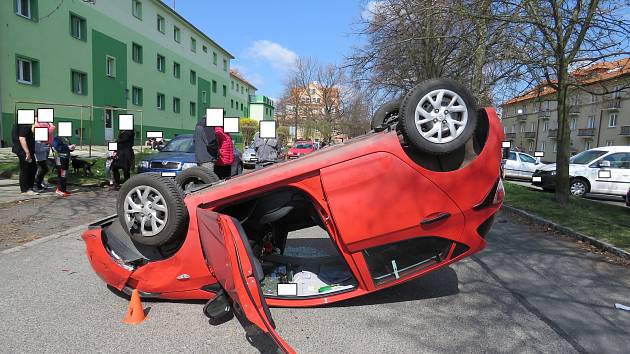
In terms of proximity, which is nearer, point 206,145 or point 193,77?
point 206,145

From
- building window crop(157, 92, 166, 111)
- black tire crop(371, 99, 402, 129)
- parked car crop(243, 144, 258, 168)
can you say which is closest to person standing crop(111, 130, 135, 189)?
black tire crop(371, 99, 402, 129)

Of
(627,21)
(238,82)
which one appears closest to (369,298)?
(627,21)

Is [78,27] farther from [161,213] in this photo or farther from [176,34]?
[161,213]

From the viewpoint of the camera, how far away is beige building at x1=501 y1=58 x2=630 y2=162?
1075 cm

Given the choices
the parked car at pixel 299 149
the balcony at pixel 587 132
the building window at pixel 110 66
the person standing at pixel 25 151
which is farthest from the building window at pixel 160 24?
the balcony at pixel 587 132

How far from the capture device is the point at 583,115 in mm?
55250

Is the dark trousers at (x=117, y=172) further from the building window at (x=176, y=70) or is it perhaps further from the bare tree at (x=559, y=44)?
the building window at (x=176, y=70)

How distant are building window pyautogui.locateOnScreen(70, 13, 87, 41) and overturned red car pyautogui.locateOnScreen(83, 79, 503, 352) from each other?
25.6m

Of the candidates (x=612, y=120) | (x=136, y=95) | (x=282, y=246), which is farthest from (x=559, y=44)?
(x=612, y=120)

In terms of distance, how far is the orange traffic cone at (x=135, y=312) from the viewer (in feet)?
11.5

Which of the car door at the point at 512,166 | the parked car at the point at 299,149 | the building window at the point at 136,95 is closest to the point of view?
the car door at the point at 512,166

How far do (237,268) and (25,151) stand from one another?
28.1 ft

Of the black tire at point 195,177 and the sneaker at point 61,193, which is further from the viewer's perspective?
the sneaker at point 61,193

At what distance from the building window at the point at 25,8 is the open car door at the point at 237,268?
23.0m
